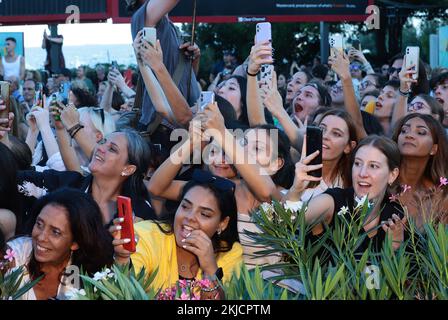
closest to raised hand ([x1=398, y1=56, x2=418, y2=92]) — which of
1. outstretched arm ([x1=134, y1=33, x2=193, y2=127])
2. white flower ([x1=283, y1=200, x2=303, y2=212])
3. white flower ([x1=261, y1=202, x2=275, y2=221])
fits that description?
outstretched arm ([x1=134, y1=33, x2=193, y2=127])

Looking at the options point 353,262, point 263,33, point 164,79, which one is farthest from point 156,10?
point 353,262

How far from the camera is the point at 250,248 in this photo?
4852 mm

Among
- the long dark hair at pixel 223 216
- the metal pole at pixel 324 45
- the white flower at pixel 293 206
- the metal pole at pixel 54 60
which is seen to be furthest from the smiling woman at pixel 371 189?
the metal pole at pixel 324 45

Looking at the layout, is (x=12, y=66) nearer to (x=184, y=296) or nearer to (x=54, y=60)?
(x=54, y=60)

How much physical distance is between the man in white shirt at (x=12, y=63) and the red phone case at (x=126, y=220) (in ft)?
29.0

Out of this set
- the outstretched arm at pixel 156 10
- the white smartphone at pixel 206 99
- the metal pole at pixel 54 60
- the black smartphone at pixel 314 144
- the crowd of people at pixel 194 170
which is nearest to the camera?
the crowd of people at pixel 194 170

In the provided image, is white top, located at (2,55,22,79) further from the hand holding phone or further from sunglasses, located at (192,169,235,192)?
sunglasses, located at (192,169,235,192)

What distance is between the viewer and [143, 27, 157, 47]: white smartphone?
19.4 feet

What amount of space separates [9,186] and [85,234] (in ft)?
3.40

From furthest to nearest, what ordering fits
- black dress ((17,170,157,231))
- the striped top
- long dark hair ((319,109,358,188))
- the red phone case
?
long dark hair ((319,109,358,188)) < black dress ((17,170,157,231)) < the striped top < the red phone case

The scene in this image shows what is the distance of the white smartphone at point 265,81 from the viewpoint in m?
6.28

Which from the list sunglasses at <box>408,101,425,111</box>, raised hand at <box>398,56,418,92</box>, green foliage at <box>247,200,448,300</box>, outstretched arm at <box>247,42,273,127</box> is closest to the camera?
green foliage at <box>247,200,448,300</box>

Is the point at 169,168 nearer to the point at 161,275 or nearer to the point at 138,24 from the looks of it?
the point at 161,275

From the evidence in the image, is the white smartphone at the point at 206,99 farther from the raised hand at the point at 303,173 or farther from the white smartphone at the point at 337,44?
the white smartphone at the point at 337,44
